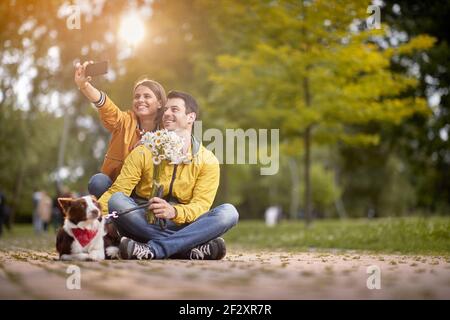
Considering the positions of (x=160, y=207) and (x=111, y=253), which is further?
(x=111, y=253)

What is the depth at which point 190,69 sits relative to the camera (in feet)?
71.4

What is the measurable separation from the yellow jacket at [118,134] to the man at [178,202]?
0.78 feet

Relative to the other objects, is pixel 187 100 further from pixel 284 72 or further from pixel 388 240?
pixel 284 72

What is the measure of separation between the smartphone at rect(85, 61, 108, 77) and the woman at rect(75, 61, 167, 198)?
0.16 m

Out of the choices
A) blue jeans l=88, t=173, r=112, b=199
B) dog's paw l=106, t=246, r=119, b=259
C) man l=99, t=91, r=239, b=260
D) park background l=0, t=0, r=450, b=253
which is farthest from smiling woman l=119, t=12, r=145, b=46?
dog's paw l=106, t=246, r=119, b=259

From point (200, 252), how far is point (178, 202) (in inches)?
21.2

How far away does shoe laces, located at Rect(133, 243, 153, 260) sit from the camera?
5992mm

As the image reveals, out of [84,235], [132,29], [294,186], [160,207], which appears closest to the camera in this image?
[84,235]

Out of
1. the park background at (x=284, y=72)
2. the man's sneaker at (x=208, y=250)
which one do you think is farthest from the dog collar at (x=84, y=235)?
the park background at (x=284, y=72)

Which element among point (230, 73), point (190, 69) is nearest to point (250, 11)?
point (230, 73)

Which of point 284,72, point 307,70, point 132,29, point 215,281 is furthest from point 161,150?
point 132,29

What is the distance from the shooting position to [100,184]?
6391 millimetres

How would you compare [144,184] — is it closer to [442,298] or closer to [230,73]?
[442,298]

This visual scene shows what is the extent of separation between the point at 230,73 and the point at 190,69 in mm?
5509
